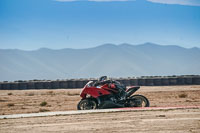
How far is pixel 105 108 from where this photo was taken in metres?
13.2

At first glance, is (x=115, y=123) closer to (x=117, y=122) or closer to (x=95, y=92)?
(x=117, y=122)

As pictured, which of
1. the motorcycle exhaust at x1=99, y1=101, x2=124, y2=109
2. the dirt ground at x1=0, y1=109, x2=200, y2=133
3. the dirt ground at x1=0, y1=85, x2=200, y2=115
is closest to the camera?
the dirt ground at x1=0, y1=109, x2=200, y2=133

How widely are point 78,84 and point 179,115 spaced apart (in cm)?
2954

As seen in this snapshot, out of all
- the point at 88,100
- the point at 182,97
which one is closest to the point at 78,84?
the point at 182,97

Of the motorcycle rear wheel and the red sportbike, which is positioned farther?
the motorcycle rear wheel

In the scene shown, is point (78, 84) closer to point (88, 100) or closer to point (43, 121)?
point (88, 100)

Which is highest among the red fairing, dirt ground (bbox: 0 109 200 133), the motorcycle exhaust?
the red fairing

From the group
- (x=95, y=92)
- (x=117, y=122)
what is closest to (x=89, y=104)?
(x=95, y=92)

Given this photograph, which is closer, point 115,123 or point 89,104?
point 115,123

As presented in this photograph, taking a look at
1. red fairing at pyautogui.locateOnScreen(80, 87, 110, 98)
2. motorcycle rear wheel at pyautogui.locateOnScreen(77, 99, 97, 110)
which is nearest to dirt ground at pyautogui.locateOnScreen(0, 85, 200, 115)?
motorcycle rear wheel at pyautogui.locateOnScreen(77, 99, 97, 110)

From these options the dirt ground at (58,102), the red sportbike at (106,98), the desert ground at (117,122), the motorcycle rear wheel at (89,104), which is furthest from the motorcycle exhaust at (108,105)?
the dirt ground at (58,102)

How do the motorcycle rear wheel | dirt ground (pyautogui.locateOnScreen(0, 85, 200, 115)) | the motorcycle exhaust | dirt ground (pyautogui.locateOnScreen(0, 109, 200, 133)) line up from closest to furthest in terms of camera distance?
dirt ground (pyautogui.locateOnScreen(0, 109, 200, 133)) < the motorcycle exhaust < the motorcycle rear wheel < dirt ground (pyautogui.locateOnScreen(0, 85, 200, 115))

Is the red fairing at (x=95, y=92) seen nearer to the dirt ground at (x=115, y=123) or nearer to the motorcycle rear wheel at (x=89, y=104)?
the motorcycle rear wheel at (x=89, y=104)

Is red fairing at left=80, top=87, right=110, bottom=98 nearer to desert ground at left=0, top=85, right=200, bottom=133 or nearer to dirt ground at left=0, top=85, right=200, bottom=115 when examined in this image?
desert ground at left=0, top=85, right=200, bottom=133
